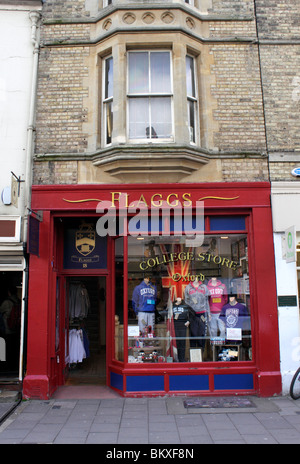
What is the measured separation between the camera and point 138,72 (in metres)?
8.34

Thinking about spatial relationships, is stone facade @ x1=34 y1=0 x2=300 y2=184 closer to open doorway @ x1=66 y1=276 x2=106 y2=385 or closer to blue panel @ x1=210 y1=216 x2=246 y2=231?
blue panel @ x1=210 y1=216 x2=246 y2=231

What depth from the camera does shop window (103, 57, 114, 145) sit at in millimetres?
8297

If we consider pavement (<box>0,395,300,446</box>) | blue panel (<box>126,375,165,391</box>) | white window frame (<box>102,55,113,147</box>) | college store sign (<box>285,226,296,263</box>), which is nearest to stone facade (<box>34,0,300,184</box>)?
white window frame (<box>102,55,113,147</box>)

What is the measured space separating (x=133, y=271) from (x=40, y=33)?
5834 millimetres

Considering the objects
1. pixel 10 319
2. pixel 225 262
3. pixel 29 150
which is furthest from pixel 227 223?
pixel 10 319

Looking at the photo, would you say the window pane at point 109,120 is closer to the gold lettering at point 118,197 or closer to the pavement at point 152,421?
the gold lettering at point 118,197

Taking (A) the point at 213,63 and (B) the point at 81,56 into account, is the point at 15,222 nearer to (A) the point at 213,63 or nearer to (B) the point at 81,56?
(B) the point at 81,56

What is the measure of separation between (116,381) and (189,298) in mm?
2313

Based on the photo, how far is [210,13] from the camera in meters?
8.66

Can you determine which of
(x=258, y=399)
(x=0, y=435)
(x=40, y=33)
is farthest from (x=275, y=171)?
(x=0, y=435)

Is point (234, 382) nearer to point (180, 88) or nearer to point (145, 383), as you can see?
point (145, 383)

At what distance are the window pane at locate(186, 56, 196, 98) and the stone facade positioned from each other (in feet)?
0.66

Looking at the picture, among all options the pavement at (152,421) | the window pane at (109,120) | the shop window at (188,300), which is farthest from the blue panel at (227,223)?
the pavement at (152,421)

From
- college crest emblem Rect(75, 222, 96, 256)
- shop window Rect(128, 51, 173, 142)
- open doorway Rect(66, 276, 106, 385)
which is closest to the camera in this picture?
shop window Rect(128, 51, 173, 142)
